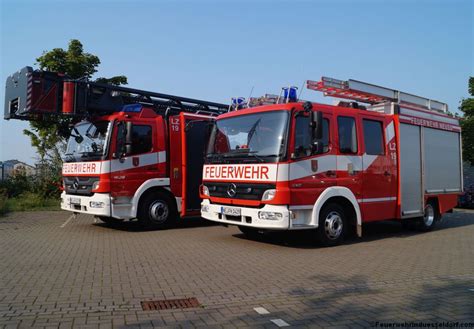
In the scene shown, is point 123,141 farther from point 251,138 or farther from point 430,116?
point 430,116

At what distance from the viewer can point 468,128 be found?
23734mm

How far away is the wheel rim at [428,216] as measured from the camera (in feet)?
37.9

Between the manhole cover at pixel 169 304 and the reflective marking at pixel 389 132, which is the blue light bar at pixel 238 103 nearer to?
the reflective marking at pixel 389 132

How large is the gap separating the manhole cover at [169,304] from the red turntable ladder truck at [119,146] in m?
5.53

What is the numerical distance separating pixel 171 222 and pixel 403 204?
5883 mm

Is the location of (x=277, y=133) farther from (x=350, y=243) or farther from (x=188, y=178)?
(x=188, y=178)

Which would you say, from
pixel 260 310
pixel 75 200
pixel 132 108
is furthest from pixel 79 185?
pixel 260 310

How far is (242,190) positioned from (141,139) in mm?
3626

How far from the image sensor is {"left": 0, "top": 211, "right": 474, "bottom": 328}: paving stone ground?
4.48 meters

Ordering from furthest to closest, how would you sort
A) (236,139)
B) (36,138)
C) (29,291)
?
(36,138) < (236,139) < (29,291)

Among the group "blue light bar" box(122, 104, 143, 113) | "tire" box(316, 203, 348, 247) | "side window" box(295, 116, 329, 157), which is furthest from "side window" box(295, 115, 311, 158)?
"blue light bar" box(122, 104, 143, 113)

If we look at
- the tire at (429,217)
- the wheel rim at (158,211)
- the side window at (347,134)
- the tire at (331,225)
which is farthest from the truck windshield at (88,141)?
the tire at (429,217)

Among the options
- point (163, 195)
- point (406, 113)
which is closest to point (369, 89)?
point (406, 113)

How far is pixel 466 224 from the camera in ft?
45.4
